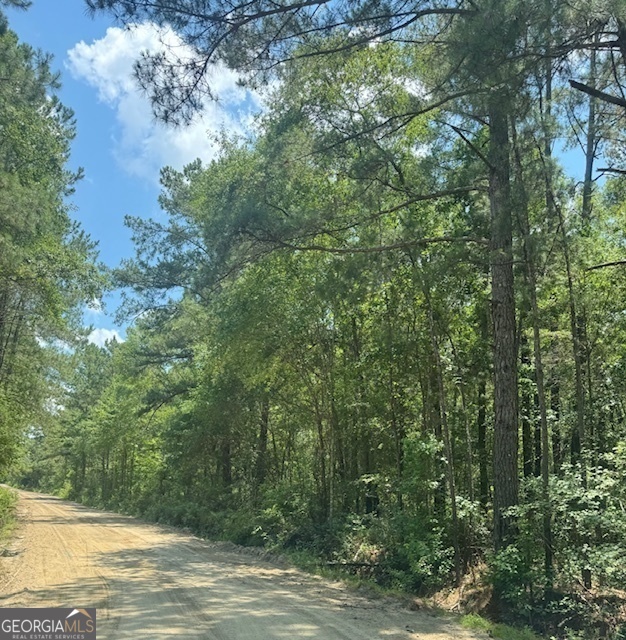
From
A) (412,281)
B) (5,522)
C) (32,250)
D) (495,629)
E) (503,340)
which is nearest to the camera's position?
(495,629)

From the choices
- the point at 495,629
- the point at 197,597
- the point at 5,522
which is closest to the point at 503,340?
the point at 495,629

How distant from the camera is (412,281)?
1169cm

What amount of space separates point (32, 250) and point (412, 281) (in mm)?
9988

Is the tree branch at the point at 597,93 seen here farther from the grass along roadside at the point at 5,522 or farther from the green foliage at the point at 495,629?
the grass along roadside at the point at 5,522

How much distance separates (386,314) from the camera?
1300 centimetres

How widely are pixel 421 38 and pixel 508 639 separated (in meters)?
8.50

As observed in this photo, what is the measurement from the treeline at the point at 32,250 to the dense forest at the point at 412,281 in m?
0.09

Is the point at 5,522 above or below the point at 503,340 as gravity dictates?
below

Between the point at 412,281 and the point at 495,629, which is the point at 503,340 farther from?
the point at 495,629

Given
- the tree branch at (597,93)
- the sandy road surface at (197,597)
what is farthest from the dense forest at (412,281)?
the sandy road surface at (197,597)

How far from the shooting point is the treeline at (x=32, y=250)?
41.1 ft

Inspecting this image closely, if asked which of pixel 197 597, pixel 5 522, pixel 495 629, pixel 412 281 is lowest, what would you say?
pixel 5 522

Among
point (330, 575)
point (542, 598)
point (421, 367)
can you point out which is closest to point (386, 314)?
point (421, 367)

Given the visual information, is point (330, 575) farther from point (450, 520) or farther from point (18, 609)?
point (18, 609)
